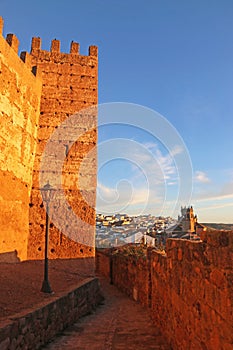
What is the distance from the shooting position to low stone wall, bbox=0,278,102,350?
4.11m

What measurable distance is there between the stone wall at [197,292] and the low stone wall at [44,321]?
2.12 meters

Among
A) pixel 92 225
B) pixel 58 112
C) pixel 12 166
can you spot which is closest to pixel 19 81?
pixel 58 112

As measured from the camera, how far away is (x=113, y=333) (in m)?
6.49

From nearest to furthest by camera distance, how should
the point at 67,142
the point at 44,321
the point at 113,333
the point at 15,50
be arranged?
the point at 44,321 < the point at 113,333 < the point at 15,50 < the point at 67,142

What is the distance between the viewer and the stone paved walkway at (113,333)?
5.49m

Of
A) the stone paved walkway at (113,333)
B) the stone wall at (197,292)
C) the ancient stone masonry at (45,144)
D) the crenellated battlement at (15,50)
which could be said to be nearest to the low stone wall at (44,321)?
the stone paved walkway at (113,333)

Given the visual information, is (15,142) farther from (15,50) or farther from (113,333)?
(113,333)

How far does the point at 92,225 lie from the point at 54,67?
6.76m

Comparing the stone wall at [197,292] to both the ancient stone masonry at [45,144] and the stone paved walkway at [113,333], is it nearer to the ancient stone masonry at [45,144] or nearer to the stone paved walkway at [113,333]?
the stone paved walkway at [113,333]

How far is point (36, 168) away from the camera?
11.2 metres

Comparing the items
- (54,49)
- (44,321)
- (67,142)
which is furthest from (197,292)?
(54,49)

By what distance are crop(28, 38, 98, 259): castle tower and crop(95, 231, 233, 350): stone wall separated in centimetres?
550

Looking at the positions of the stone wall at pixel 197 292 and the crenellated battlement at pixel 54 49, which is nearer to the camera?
the stone wall at pixel 197 292

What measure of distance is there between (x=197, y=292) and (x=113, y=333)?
12.8 feet
